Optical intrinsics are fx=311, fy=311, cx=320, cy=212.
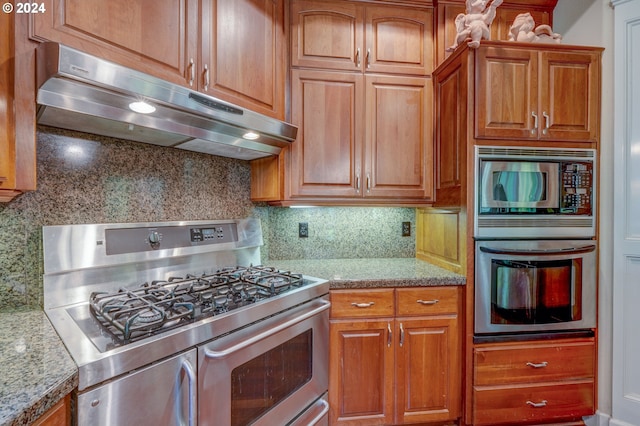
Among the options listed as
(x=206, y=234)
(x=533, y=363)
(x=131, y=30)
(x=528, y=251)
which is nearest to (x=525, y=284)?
(x=528, y=251)

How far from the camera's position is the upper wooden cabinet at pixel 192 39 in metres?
1.04

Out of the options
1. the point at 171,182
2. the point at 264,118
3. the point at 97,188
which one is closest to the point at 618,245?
the point at 264,118

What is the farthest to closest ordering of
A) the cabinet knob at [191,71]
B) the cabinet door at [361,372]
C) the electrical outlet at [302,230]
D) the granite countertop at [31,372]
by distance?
the electrical outlet at [302,230] → the cabinet door at [361,372] → the cabinet knob at [191,71] → the granite countertop at [31,372]

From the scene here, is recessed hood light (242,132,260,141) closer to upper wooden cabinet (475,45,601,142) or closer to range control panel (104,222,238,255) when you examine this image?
range control panel (104,222,238,255)

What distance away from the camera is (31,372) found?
2.34 feet

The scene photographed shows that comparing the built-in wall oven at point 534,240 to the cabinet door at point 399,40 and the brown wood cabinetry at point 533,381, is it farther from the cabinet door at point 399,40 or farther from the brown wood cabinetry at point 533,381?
the cabinet door at point 399,40

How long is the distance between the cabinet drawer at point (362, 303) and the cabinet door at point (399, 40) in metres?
1.35

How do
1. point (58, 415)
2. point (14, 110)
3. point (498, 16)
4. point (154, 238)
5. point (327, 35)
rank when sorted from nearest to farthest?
point (58, 415) < point (14, 110) < point (154, 238) < point (327, 35) < point (498, 16)

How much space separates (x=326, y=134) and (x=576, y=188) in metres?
1.44

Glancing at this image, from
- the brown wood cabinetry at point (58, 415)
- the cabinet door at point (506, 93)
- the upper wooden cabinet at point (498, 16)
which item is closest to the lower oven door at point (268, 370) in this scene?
the brown wood cabinetry at point (58, 415)

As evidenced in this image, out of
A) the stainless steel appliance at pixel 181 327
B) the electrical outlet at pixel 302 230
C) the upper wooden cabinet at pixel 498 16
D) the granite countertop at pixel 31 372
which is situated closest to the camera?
the granite countertop at pixel 31 372

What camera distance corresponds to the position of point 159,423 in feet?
3.04

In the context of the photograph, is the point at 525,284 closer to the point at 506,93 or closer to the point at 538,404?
the point at 538,404

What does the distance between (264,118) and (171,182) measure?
1.97 feet
